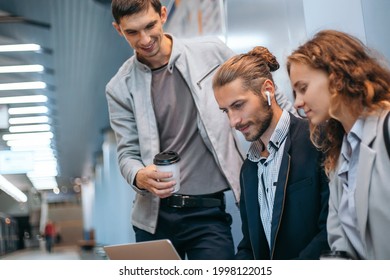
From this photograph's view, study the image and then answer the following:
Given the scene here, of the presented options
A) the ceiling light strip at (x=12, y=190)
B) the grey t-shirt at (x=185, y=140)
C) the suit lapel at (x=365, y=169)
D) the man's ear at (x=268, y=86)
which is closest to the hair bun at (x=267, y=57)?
the man's ear at (x=268, y=86)

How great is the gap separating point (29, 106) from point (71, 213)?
0.40 meters

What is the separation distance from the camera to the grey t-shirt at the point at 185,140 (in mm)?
1732

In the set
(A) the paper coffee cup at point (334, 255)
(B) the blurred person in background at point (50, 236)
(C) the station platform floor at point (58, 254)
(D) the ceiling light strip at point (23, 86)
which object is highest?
(D) the ceiling light strip at point (23, 86)

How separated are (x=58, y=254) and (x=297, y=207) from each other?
792 millimetres

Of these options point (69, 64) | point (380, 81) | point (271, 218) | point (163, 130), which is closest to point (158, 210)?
point (163, 130)

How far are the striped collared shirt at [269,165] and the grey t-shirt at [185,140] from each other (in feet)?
0.47

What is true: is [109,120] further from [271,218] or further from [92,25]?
[271,218]

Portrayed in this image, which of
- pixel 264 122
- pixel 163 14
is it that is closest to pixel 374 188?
pixel 264 122

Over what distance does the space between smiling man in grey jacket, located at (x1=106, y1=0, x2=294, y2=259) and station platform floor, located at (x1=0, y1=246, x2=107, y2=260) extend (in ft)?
0.52

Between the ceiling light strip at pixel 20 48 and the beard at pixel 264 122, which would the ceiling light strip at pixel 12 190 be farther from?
the beard at pixel 264 122

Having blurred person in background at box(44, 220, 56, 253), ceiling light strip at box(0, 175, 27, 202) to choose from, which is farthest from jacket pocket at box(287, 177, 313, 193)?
ceiling light strip at box(0, 175, 27, 202)

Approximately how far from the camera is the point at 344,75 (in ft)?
4.42

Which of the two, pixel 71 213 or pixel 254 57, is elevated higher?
pixel 254 57

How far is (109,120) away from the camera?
190 cm
